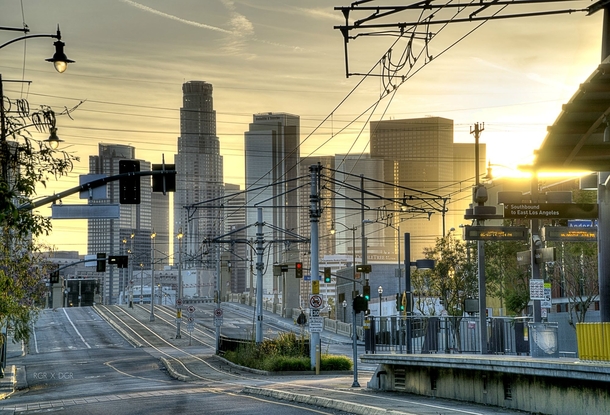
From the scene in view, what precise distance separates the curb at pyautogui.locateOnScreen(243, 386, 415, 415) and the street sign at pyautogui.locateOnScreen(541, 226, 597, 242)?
8553 millimetres

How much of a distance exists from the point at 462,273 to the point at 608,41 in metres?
50.3

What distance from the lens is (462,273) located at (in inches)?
2872

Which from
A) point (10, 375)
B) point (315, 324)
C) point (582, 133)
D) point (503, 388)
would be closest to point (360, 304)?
point (315, 324)

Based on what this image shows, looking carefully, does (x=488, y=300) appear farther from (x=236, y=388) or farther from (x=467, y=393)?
(x=467, y=393)

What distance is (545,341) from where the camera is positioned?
24.5 metres

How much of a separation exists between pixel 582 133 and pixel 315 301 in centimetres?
2249

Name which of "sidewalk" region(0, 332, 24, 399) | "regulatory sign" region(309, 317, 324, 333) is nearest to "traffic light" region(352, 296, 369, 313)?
"regulatory sign" region(309, 317, 324, 333)

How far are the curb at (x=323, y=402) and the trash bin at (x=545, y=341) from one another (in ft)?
16.9

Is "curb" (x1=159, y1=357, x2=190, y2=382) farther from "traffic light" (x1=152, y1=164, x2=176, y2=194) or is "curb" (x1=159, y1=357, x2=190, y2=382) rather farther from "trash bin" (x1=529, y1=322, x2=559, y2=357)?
"trash bin" (x1=529, y1=322, x2=559, y2=357)

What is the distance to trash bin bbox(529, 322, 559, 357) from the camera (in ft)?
79.9

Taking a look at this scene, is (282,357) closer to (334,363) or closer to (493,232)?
(334,363)

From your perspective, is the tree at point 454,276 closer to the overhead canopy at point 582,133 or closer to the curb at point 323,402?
the curb at point 323,402

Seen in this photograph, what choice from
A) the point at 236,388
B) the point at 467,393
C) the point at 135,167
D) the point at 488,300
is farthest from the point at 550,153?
the point at 488,300

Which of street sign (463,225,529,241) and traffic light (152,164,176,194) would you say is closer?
traffic light (152,164,176,194)
